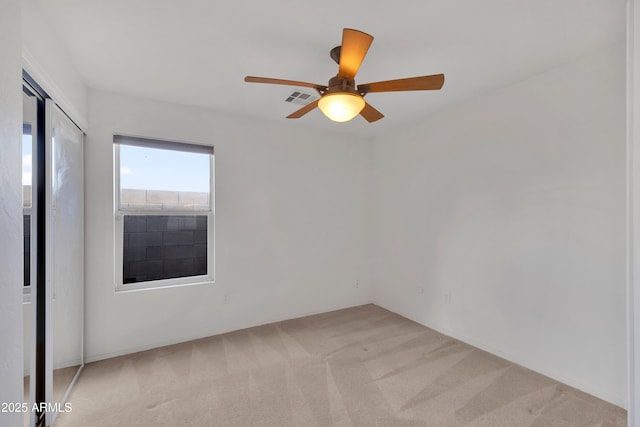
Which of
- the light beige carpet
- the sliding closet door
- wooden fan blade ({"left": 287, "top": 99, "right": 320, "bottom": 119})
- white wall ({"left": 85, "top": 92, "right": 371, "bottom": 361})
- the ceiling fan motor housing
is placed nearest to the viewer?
the ceiling fan motor housing

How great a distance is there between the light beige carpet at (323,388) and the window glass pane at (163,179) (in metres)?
1.55

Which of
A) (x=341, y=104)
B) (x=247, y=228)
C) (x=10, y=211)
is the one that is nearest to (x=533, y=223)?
(x=341, y=104)

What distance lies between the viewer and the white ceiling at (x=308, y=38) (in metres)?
1.72

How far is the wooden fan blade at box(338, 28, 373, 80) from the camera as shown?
4.78 feet

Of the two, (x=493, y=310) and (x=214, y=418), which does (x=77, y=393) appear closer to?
(x=214, y=418)

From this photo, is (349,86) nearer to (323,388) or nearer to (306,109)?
(306,109)

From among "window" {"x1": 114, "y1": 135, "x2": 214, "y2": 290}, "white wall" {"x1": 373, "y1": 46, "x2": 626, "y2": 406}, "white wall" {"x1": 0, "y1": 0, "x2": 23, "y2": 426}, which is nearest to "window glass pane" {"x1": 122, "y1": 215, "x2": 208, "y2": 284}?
"window" {"x1": 114, "y1": 135, "x2": 214, "y2": 290}

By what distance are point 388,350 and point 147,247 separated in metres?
2.78

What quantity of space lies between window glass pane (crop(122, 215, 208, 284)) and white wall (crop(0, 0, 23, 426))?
2069mm

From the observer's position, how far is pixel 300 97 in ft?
9.70

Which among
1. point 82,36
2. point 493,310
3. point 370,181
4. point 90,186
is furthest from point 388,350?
point 82,36

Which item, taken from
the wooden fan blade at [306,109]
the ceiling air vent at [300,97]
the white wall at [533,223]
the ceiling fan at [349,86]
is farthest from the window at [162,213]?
the white wall at [533,223]

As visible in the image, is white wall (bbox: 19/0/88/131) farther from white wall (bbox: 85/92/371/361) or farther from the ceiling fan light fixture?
the ceiling fan light fixture

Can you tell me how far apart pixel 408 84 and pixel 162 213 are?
2750 mm
